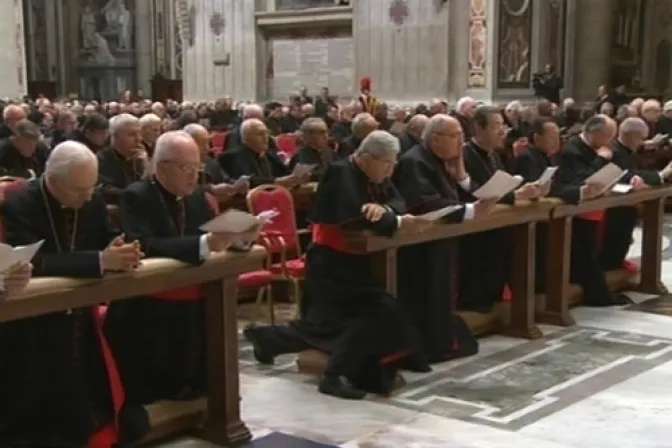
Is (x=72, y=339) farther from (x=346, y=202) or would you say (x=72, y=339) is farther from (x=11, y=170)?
(x=11, y=170)

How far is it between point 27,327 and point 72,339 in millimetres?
201

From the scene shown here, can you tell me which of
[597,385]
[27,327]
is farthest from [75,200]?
[597,385]

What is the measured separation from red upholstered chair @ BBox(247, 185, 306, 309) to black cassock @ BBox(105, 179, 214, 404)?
6.44 ft

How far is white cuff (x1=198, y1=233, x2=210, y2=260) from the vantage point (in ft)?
16.1

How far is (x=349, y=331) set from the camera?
598 centimetres

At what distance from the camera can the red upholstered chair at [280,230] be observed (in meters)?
7.25

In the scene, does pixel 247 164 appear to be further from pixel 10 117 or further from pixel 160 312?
pixel 160 312

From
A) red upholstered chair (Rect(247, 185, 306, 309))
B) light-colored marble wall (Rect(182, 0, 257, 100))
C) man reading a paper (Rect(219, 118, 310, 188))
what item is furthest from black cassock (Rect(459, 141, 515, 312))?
light-colored marble wall (Rect(182, 0, 257, 100))

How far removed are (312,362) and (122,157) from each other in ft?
9.32

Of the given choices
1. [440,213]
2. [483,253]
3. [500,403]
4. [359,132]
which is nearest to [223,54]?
[359,132]

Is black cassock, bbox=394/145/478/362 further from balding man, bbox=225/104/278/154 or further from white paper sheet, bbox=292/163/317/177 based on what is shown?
balding man, bbox=225/104/278/154

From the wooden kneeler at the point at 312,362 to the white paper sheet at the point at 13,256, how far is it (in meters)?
2.48

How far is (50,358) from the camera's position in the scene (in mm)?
4566

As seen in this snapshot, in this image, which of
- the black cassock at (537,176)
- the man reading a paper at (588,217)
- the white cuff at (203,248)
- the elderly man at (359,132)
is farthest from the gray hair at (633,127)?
the white cuff at (203,248)
